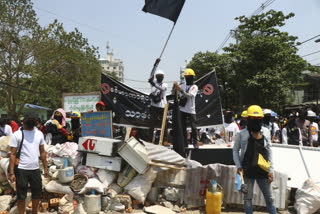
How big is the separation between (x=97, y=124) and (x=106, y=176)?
1.35 m

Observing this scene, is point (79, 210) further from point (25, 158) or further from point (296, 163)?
point (296, 163)

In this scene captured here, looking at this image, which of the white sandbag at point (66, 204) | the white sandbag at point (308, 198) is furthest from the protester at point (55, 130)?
the white sandbag at point (308, 198)

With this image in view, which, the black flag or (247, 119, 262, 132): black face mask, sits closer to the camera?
(247, 119, 262, 132): black face mask

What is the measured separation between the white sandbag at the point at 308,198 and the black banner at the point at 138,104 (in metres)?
3.52

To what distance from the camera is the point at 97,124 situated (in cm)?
636

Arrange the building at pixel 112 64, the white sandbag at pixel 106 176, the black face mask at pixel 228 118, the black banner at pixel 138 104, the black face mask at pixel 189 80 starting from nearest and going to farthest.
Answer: the white sandbag at pixel 106 176, the black face mask at pixel 189 80, the black banner at pixel 138 104, the black face mask at pixel 228 118, the building at pixel 112 64

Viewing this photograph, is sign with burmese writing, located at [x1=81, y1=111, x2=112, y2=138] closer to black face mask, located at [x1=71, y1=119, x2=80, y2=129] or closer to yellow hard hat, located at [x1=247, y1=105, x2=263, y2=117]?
black face mask, located at [x1=71, y1=119, x2=80, y2=129]

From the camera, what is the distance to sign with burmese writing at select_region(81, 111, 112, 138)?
247 inches

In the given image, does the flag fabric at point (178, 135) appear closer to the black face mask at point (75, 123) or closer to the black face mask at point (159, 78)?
the black face mask at point (159, 78)

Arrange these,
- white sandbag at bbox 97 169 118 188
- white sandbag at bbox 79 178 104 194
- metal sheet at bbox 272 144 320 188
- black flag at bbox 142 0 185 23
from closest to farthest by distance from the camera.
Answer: white sandbag at bbox 79 178 104 194, white sandbag at bbox 97 169 118 188, metal sheet at bbox 272 144 320 188, black flag at bbox 142 0 185 23

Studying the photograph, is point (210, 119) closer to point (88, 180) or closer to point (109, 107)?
point (109, 107)

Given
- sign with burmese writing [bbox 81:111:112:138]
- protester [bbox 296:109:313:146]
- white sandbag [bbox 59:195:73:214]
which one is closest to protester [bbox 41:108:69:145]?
sign with burmese writing [bbox 81:111:112:138]

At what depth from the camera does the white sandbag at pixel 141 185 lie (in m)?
5.31

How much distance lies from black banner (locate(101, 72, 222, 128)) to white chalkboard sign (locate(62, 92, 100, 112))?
134 centimetres
